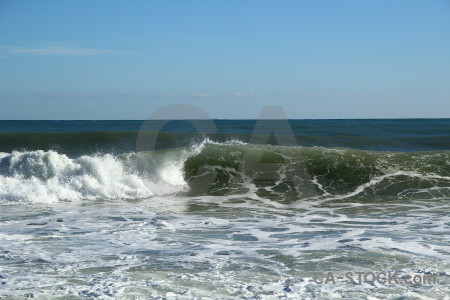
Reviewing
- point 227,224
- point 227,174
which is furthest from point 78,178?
point 227,224

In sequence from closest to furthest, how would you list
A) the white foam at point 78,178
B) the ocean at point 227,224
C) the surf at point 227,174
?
1. the ocean at point 227,224
2. the white foam at point 78,178
3. the surf at point 227,174

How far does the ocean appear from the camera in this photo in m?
5.57

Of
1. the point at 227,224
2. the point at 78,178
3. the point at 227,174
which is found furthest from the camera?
the point at 227,174

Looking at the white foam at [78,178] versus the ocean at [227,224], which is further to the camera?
the white foam at [78,178]

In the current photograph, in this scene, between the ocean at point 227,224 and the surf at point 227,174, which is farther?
the surf at point 227,174

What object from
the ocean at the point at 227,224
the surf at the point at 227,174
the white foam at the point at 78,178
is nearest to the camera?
the ocean at the point at 227,224

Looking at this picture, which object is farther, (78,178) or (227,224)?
(78,178)

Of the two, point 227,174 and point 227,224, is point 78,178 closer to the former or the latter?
point 227,174

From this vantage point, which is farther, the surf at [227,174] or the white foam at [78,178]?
the surf at [227,174]

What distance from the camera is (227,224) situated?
9242 millimetres

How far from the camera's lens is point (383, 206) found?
1165cm

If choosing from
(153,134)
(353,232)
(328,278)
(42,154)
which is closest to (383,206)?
(353,232)

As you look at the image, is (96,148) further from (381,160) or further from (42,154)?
(381,160)

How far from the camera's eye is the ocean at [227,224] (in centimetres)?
557
